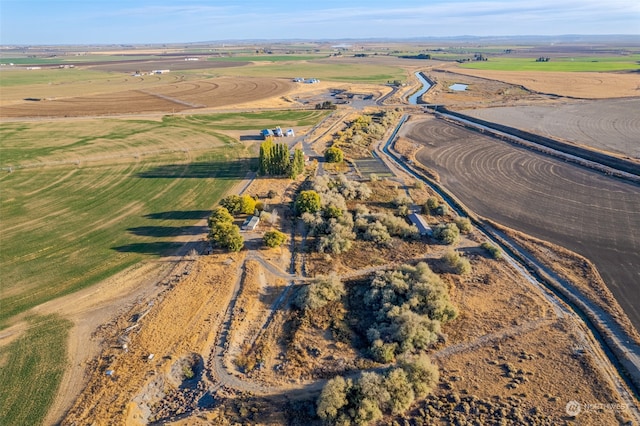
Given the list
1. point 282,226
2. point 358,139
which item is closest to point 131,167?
point 282,226

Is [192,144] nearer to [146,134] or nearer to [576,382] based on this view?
[146,134]

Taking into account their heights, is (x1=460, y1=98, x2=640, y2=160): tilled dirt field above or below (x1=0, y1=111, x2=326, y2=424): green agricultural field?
above

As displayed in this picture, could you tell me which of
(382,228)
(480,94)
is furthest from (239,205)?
(480,94)

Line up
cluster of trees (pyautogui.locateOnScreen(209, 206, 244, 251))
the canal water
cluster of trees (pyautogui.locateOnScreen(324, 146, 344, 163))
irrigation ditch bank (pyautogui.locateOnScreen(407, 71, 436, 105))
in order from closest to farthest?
1. cluster of trees (pyautogui.locateOnScreen(209, 206, 244, 251))
2. cluster of trees (pyautogui.locateOnScreen(324, 146, 344, 163))
3. the canal water
4. irrigation ditch bank (pyautogui.locateOnScreen(407, 71, 436, 105))

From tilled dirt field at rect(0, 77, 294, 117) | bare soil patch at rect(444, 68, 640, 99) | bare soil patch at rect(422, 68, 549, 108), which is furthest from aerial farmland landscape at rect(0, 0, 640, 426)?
bare soil patch at rect(444, 68, 640, 99)

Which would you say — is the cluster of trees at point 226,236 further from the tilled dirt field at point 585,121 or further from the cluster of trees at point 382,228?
the tilled dirt field at point 585,121

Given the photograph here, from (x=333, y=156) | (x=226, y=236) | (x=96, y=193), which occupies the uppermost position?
(x=333, y=156)

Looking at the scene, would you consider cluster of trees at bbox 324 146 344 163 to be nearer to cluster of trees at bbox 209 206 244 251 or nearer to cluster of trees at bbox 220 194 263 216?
cluster of trees at bbox 220 194 263 216

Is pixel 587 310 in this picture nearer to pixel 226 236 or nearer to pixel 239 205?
pixel 226 236
